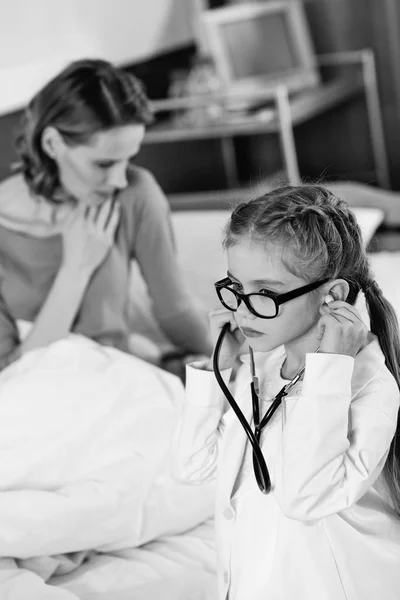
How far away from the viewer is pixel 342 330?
1.02 meters

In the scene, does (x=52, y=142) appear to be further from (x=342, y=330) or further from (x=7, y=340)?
(x=342, y=330)

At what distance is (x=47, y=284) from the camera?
175cm

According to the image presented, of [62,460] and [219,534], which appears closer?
[219,534]

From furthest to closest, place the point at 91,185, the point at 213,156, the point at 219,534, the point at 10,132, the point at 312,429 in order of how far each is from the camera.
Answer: the point at 213,156 → the point at 10,132 → the point at 91,185 → the point at 219,534 → the point at 312,429

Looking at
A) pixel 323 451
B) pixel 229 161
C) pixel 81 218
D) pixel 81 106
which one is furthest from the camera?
pixel 229 161

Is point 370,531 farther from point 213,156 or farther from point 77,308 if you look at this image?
point 213,156

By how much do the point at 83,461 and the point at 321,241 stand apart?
661mm

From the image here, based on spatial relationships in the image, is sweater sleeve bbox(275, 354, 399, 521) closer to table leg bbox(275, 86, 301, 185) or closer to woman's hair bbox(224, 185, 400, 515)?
woman's hair bbox(224, 185, 400, 515)

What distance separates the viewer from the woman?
5.44 feet

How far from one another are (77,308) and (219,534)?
70 centimetres

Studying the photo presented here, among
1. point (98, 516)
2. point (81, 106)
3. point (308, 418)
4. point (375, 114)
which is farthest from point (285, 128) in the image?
point (308, 418)

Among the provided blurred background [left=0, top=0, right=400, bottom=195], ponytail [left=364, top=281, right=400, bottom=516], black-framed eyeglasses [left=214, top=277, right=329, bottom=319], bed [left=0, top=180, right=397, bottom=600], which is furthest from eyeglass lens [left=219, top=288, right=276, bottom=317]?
blurred background [left=0, top=0, right=400, bottom=195]

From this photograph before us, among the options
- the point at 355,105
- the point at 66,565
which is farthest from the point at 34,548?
the point at 355,105

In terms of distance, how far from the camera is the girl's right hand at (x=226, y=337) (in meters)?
1.16
